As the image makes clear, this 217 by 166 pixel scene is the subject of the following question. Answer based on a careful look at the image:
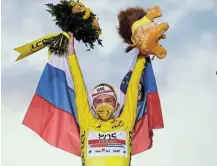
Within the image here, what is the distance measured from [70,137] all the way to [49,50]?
3.25 ft

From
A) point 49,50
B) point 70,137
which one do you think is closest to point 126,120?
point 70,137

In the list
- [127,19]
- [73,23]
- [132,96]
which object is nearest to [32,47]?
[73,23]

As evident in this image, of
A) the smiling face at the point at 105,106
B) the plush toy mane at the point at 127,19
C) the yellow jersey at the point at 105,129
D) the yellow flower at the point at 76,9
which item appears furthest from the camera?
the plush toy mane at the point at 127,19

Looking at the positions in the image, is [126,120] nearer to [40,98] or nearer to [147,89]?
[147,89]

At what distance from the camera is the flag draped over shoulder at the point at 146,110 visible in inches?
247

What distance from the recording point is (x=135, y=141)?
630 centimetres

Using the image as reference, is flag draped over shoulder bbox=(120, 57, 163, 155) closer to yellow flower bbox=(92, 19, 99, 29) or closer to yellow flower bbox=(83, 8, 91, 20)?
yellow flower bbox=(92, 19, 99, 29)

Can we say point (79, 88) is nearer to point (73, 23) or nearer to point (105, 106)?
point (105, 106)

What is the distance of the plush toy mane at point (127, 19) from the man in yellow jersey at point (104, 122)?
0.94 ft

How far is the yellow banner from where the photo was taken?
6.14 m

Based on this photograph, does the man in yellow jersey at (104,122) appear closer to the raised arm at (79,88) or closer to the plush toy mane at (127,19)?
the raised arm at (79,88)

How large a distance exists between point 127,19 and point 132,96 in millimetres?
858

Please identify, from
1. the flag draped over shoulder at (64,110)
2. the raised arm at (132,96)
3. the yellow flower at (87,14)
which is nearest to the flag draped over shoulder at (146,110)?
the flag draped over shoulder at (64,110)

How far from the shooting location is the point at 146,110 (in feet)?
20.9
